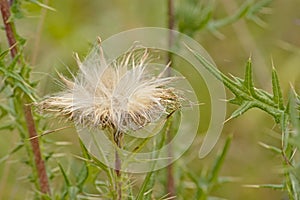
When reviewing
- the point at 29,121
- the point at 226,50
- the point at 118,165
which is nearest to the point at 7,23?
the point at 29,121

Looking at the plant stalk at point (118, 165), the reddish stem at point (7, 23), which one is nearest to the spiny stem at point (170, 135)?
the reddish stem at point (7, 23)

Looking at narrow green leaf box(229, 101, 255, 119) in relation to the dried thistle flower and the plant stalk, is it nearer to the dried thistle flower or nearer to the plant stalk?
the dried thistle flower

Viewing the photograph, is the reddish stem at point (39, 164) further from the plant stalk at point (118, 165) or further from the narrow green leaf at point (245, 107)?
the narrow green leaf at point (245, 107)

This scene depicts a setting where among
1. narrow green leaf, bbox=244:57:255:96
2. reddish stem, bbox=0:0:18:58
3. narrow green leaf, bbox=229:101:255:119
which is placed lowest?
narrow green leaf, bbox=229:101:255:119

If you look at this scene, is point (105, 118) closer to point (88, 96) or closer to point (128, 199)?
point (88, 96)

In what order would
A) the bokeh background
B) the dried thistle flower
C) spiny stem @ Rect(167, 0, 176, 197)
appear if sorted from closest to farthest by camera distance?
the dried thistle flower, spiny stem @ Rect(167, 0, 176, 197), the bokeh background

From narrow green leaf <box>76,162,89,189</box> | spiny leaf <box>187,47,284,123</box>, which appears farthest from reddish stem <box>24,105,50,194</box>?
spiny leaf <box>187,47,284,123</box>
